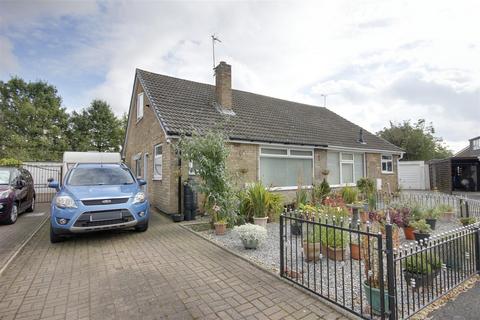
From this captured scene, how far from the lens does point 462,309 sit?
281cm

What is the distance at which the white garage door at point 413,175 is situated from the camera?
20.9 metres

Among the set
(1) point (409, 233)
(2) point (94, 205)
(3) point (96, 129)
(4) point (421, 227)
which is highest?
(3) point (96, 129)

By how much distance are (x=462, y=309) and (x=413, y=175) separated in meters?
22.3

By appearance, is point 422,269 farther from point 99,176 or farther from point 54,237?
point 99,176

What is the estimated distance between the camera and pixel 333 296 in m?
3.04

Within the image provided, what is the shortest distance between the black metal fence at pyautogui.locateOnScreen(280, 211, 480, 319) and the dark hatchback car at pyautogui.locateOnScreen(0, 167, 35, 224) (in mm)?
8137

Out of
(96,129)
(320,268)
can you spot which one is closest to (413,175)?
(320,268)

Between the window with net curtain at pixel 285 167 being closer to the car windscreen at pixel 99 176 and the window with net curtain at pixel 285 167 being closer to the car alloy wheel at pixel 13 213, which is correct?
the car windscreen at pixel 99 176

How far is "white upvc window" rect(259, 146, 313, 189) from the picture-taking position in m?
10.1

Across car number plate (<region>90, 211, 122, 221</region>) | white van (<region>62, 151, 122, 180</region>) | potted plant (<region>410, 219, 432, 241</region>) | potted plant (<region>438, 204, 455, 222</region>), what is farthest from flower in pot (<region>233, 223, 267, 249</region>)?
white van (<region>62, 151, 122, 180</region>)

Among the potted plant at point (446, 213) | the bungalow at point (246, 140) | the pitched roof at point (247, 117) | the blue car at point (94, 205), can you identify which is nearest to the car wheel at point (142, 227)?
the blue car at point (94, 205)

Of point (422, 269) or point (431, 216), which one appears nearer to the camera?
point (422, 269)

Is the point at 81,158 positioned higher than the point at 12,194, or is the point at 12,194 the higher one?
the point at 81,158

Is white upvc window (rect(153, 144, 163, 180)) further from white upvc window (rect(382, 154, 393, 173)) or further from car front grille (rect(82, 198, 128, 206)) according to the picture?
white upvc window (rect(382, 154, 393, 173))
